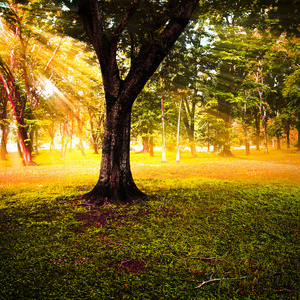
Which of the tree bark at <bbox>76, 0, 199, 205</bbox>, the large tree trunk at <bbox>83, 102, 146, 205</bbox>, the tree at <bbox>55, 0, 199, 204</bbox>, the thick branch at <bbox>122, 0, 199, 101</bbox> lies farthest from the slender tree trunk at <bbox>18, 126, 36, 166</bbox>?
the thick branch at <bbox>122, 0, 199, 101</bbox>

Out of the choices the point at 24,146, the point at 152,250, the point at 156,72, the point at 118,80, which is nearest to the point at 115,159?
the point at 118,80

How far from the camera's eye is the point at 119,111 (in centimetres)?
552

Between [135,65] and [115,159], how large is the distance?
259 centimetres

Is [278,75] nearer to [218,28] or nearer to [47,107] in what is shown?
[218,28]

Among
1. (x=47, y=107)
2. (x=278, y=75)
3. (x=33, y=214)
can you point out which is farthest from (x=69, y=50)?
(x=278, y=75)

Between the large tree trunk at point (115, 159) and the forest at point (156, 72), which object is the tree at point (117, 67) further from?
the forest at point (156, 72)

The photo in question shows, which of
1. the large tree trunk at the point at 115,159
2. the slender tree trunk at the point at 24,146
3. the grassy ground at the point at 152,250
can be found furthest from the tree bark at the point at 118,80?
the slender tree trunk at the point at 24,146

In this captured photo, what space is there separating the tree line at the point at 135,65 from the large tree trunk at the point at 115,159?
3cm

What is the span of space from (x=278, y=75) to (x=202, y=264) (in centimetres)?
3670

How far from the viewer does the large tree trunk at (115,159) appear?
5.57 meters

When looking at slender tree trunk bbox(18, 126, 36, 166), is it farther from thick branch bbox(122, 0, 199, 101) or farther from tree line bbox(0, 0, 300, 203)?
thick branch bbox(122, 0, 199, 101)

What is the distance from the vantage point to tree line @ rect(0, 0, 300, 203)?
18.0 feet

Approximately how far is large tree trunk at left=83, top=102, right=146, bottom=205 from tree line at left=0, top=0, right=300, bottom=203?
0.09 ft

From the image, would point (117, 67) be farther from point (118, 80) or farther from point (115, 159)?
point (115, 159)
